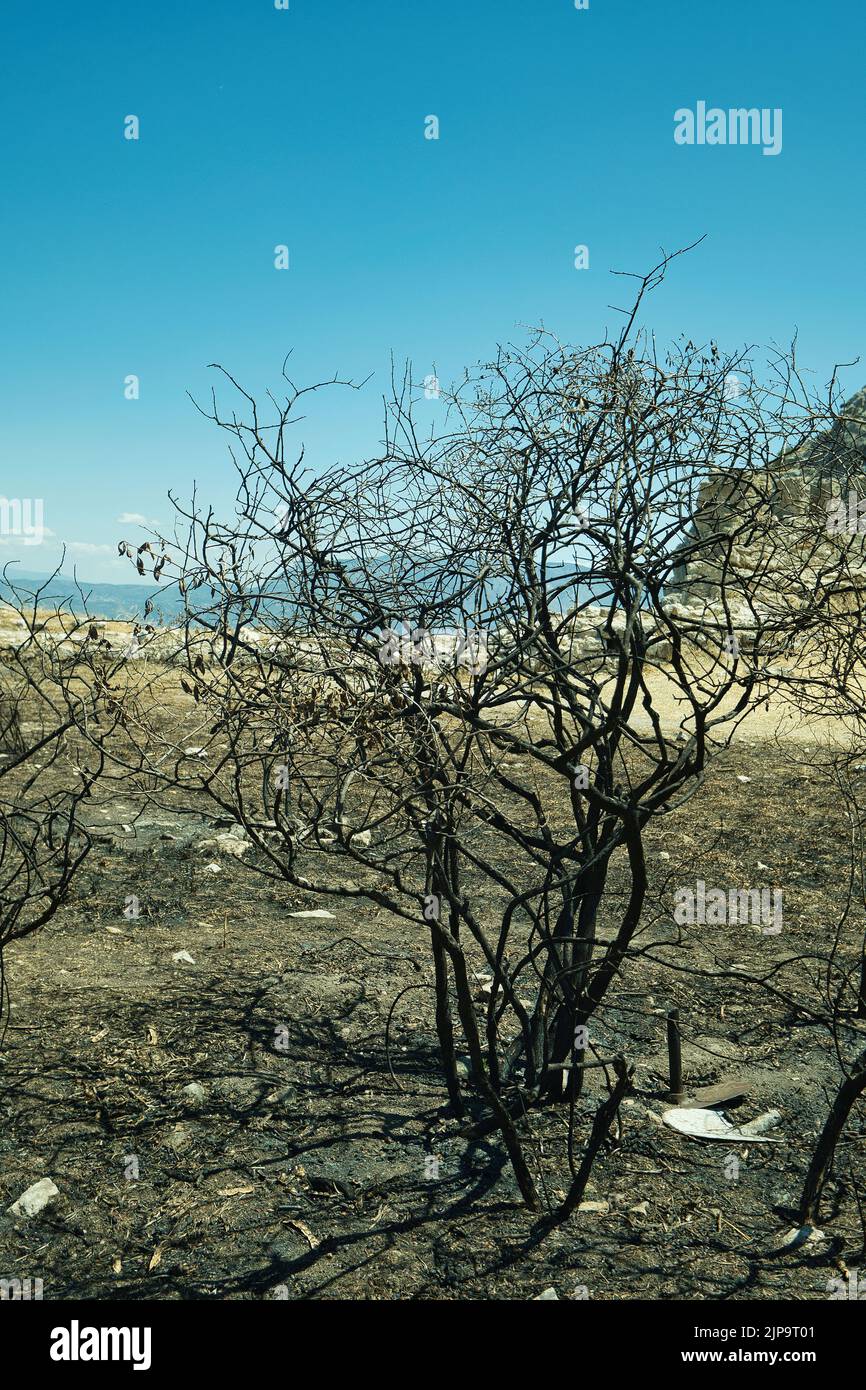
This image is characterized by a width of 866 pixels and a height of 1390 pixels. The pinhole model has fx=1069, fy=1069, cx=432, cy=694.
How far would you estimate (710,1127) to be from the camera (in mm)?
3730

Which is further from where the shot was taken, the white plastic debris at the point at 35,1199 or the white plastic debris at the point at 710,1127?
the white plastic debris at the point at 710,1127

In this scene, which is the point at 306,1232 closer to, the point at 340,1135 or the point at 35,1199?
the point at 340,1135

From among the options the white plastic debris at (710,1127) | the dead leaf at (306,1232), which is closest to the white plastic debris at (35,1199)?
the dead leaf at (306,1232)

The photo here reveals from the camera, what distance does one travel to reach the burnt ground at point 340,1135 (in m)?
2.92

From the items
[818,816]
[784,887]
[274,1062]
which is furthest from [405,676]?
[818,816]

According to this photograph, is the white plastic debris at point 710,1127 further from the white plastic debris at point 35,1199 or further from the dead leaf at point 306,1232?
the white plastic debris at point 35,1199

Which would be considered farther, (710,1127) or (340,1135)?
(710,1127)

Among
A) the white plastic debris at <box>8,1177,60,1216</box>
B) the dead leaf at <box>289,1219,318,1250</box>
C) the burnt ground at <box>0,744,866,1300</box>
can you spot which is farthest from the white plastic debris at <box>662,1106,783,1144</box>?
the white plastic debris at <box>8,1177,60,1216</box>

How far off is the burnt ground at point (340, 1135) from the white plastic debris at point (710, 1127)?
41mm

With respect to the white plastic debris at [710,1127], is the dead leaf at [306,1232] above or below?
below

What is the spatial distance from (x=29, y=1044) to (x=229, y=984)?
96 cm

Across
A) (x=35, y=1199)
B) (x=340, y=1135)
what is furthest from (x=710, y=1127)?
(x=35, y=1199)

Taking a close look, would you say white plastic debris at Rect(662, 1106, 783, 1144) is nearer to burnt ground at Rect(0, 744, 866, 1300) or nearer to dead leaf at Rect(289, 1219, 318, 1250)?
burnt ground at Rect(0, 744, 866, 1300)

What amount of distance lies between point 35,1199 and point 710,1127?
2.22 meters
